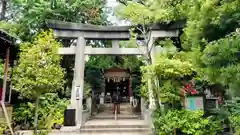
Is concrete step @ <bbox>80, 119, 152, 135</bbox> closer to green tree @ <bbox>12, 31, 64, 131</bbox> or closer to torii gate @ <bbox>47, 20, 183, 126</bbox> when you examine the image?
torii gate @ <bbox>47, 20, 183, 126</bbox>

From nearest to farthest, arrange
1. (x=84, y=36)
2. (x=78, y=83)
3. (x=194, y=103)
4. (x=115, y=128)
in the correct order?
1. (x=194, y=103)
2. (x=115, y=128)
3. (x=78, y=83)
4. (x=84, y=36)

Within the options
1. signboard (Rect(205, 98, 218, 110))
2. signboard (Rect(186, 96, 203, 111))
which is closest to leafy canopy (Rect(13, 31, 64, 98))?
signboard (Rect(186, 96, 203, 111))

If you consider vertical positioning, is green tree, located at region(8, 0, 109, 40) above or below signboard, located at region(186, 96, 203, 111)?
above

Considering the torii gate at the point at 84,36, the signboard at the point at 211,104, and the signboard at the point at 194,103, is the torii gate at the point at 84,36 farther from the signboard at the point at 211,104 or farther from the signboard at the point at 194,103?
the signboard at the point at 194,103

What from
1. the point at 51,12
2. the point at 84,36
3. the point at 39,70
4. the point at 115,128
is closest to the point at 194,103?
the point at 115,128

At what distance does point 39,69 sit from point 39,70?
0.18 ft

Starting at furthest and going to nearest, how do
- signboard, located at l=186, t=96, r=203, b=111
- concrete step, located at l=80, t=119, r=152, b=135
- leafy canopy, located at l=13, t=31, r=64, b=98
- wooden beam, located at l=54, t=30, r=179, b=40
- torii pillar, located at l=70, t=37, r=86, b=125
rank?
1. wooden beam, located at l=54, t=30, r=179, b=40
2. torii pillar, located at l=70, t=37, r=86, b=125
3. concrete step, located at l=80, t=119, r=152, b=135
4. signboard, located at l=186, t=96, r=203, b=111
5. leafy canopy, located at l=13, t=31, r=64, b=98

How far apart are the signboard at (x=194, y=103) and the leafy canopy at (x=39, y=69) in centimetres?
415

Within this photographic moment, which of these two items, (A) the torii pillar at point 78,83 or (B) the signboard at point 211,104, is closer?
(B) the signboard at point 211,104

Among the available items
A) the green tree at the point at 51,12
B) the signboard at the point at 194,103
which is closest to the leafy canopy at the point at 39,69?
the signboard at the point at 194,103

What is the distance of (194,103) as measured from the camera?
24.9 feet

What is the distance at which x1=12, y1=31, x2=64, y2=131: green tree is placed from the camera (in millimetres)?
6797

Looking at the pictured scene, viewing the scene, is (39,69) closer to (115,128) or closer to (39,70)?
(39,70)

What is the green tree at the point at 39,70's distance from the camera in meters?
6.80
